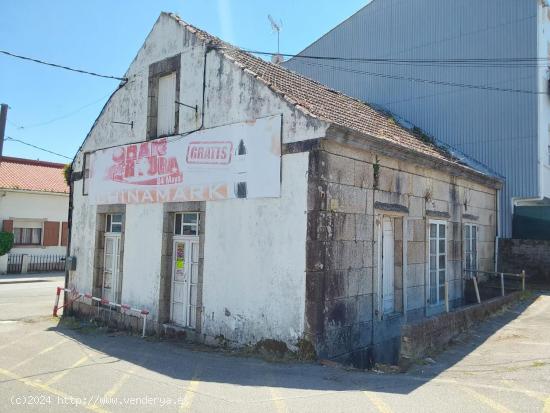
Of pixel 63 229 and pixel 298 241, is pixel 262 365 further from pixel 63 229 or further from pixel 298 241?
pixel 63 229

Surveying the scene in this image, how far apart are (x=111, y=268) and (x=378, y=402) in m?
8.52

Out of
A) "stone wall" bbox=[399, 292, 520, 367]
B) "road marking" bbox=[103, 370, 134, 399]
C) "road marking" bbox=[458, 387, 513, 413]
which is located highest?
"stone wall" bbox=[399, 292, 520, 367]

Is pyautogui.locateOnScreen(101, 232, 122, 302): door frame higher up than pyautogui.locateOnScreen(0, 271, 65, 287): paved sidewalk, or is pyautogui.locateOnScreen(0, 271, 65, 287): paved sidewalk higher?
pyautogui.locateOnScreen(101, 232, 122, 302): door frame

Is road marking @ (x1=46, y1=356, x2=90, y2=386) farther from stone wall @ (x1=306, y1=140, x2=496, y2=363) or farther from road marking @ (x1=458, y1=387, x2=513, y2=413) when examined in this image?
road marking @ (x1=458, y1=387, x2=513, y2=413)

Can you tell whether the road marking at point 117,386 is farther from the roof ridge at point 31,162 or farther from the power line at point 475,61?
the roof ridge at point 31,162

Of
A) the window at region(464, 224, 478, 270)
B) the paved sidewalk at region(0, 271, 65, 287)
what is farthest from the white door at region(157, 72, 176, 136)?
the paved sidewalk at region(0, 271, 65, 287)

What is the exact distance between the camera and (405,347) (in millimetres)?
7414

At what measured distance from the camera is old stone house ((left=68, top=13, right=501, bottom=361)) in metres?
7.91

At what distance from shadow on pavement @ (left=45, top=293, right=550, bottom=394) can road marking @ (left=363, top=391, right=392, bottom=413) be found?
0.22 m

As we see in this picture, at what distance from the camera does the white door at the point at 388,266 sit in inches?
385

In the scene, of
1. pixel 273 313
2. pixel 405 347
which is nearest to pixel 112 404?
pixel 273 313

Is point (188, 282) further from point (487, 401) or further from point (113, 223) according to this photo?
point (487, 401)

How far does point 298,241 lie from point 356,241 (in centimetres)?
130

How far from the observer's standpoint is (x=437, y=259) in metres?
11.8
